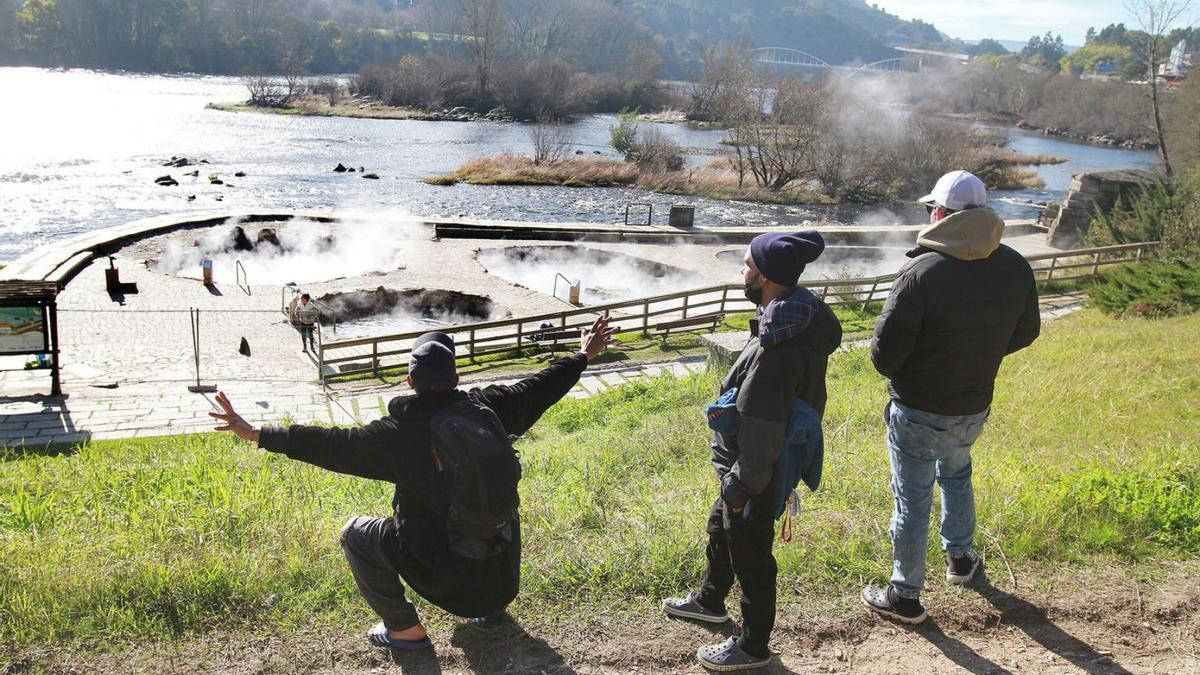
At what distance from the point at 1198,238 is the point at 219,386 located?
1631 cm

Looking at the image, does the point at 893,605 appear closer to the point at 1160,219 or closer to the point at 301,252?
the point at 1160,219

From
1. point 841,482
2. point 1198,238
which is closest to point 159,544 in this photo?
point 841,482

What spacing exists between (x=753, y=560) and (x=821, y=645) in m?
0.63

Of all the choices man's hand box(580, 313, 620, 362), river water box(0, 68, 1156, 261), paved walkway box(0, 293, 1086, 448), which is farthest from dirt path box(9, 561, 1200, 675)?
river water box(0, 68, 1156, 261)

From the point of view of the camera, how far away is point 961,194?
3.64 metres

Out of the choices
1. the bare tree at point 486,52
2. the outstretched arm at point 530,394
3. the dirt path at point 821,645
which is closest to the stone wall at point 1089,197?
the dirt path at point 821,645

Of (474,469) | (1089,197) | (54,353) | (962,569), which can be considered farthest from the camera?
(1089,197)

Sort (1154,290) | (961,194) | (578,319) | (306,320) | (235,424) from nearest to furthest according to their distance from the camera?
(235,424) → (961,194) → (1154,290) → (306,320) → (578,319)

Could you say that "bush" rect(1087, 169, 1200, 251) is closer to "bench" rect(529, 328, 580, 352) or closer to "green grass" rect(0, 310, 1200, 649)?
"bench" rect(529, 328, 580, 352)

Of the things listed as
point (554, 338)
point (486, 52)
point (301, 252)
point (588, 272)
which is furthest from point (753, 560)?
point (486, 52)

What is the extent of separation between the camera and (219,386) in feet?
46.9

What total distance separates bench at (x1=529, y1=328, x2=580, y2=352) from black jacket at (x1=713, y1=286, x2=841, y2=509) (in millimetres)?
13778

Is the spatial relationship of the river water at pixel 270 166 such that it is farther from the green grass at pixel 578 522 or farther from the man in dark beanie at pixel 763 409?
the man in dark beanie at pixel 763 409

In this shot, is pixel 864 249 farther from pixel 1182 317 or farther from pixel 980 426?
pixel 980 426
